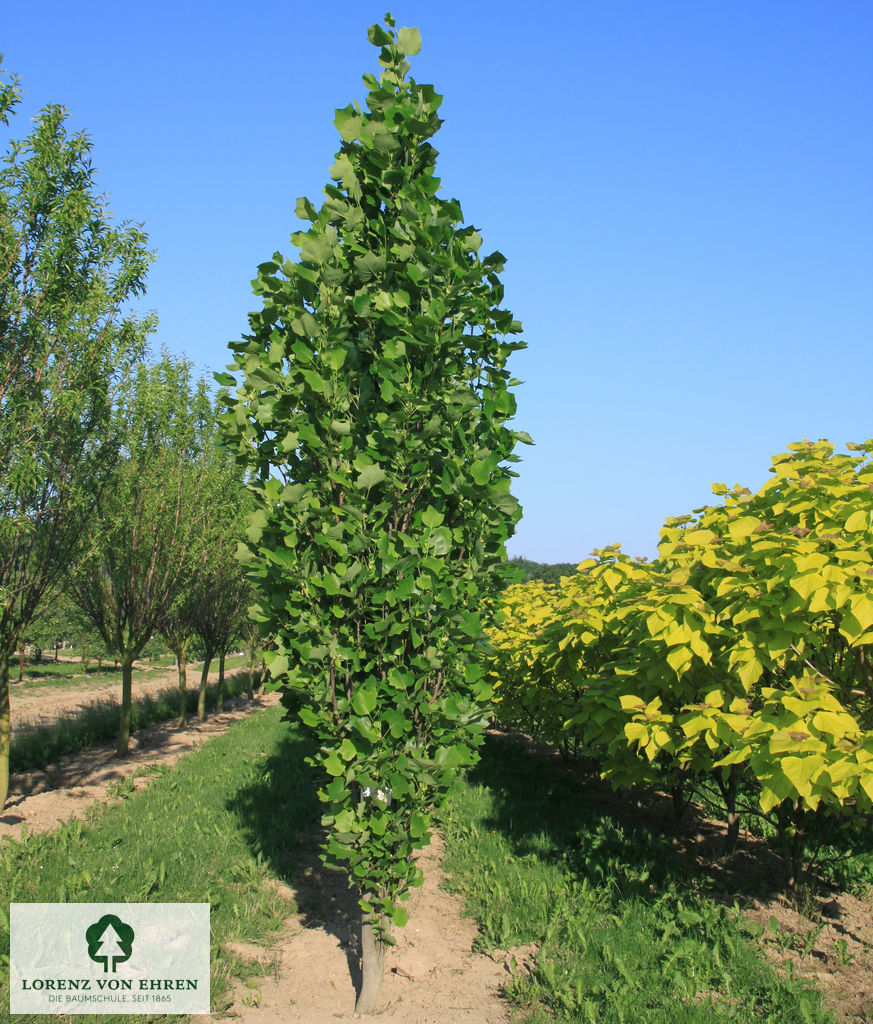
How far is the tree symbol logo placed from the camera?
13.2ft

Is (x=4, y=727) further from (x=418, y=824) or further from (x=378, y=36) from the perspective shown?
(x=378, y=36)

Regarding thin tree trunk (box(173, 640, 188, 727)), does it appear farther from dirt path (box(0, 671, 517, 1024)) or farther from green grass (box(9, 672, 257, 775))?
dirt path (box(0, 671, 517, 1024))

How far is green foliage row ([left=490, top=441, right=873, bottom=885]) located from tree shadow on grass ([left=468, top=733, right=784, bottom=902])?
0.47 metres

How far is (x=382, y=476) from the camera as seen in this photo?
3.64m

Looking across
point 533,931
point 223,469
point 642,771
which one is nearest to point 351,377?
point 642,771

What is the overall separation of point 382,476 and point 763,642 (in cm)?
233

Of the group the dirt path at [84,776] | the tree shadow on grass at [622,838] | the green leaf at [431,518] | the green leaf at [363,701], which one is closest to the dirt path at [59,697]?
the dirt path at [84,776]

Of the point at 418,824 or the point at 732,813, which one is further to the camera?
the point at 732,813

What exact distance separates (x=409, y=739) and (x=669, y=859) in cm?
351

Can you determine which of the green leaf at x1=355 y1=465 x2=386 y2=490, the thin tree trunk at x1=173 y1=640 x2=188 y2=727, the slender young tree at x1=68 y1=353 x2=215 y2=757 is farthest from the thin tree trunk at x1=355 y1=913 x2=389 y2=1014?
the thin tree trunk at x1=173 y1=640 x2=188 y2=727

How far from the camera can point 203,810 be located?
6969 millimetres

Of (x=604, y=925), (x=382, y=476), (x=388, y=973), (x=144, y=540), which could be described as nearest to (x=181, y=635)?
(x=144, y=540)

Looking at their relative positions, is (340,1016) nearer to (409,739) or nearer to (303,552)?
(409,739)

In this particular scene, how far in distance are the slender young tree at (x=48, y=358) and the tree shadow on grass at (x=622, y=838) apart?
5.85 metres
